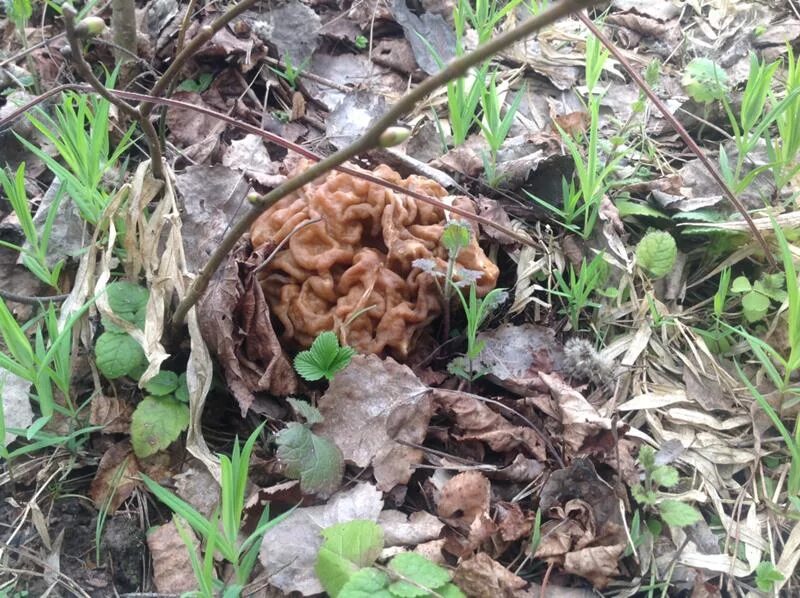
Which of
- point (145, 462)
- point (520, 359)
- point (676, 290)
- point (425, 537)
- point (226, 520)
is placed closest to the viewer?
point (226, 520)

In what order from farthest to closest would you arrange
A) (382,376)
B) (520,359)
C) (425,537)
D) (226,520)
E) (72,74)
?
(72,74)
(520,359)
(382,376)
(425,537)
(226,520)

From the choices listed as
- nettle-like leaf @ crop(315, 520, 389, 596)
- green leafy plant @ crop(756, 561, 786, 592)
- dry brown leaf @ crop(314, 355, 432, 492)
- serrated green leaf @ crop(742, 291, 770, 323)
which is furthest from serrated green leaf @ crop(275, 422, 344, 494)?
serrated green leaf @ crop(742, 291, 770, 323)

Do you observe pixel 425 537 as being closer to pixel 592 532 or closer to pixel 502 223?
pixel 592 532

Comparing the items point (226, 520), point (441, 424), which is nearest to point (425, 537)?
point (441, 424)

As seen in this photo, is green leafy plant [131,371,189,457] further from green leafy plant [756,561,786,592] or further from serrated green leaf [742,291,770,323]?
serrated green leaf [742,291,770,323]

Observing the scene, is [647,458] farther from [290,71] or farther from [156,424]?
[290,71]

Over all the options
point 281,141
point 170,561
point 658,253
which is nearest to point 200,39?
point 281,141

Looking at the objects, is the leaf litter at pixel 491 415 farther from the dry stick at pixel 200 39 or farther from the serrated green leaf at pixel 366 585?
the dry stick at pixel 200 39
